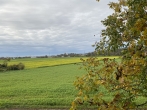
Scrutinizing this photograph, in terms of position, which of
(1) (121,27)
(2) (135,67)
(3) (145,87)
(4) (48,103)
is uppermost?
(1) (121,27)

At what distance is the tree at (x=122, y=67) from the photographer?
271 cm

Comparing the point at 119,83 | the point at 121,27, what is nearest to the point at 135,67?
the point at 119,83

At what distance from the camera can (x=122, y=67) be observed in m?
2.75

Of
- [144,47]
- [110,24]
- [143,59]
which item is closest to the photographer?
[143,59]

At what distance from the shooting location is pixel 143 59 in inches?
103

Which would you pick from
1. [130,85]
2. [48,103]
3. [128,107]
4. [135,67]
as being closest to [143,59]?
[135,67]

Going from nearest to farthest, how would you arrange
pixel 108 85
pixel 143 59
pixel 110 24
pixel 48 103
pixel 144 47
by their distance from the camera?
pixel 143 59 < pixel 144 47 < pixel 108 85 < pixel 110 24 < pixel 48 103

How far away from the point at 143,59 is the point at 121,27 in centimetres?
87

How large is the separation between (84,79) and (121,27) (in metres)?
1.03

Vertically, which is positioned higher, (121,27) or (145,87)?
(121,27)

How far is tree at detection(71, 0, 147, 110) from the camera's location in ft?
8.87

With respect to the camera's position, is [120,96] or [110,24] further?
[110,24]

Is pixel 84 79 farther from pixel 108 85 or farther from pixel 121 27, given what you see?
pixel 121 27

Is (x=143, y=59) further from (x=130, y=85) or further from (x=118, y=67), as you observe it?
(x=130, y=85)
